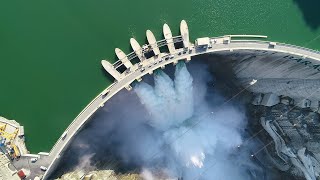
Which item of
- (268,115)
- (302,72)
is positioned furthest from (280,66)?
(268,115)

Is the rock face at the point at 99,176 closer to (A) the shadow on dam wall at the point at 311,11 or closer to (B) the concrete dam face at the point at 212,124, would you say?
(B) the concrete dam face at the point at 212,124

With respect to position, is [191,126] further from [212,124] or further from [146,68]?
[146,68]

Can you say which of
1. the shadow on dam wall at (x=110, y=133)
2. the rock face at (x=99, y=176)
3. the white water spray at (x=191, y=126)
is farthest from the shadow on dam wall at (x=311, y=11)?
the rock face at (x=99, y=176)

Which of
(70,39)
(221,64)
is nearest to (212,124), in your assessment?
(221,64)

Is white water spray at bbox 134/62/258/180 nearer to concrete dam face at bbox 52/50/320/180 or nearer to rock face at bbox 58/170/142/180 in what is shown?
concrete dam face at bbox 52/50/320/180

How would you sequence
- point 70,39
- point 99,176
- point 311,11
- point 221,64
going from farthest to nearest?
1. point 221,64
2. point 99,176
3. point 311,11
4. point 70,39

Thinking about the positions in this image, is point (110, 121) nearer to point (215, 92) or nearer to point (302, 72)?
point (215, 92)

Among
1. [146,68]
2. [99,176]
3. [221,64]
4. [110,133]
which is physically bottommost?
[99,176]
